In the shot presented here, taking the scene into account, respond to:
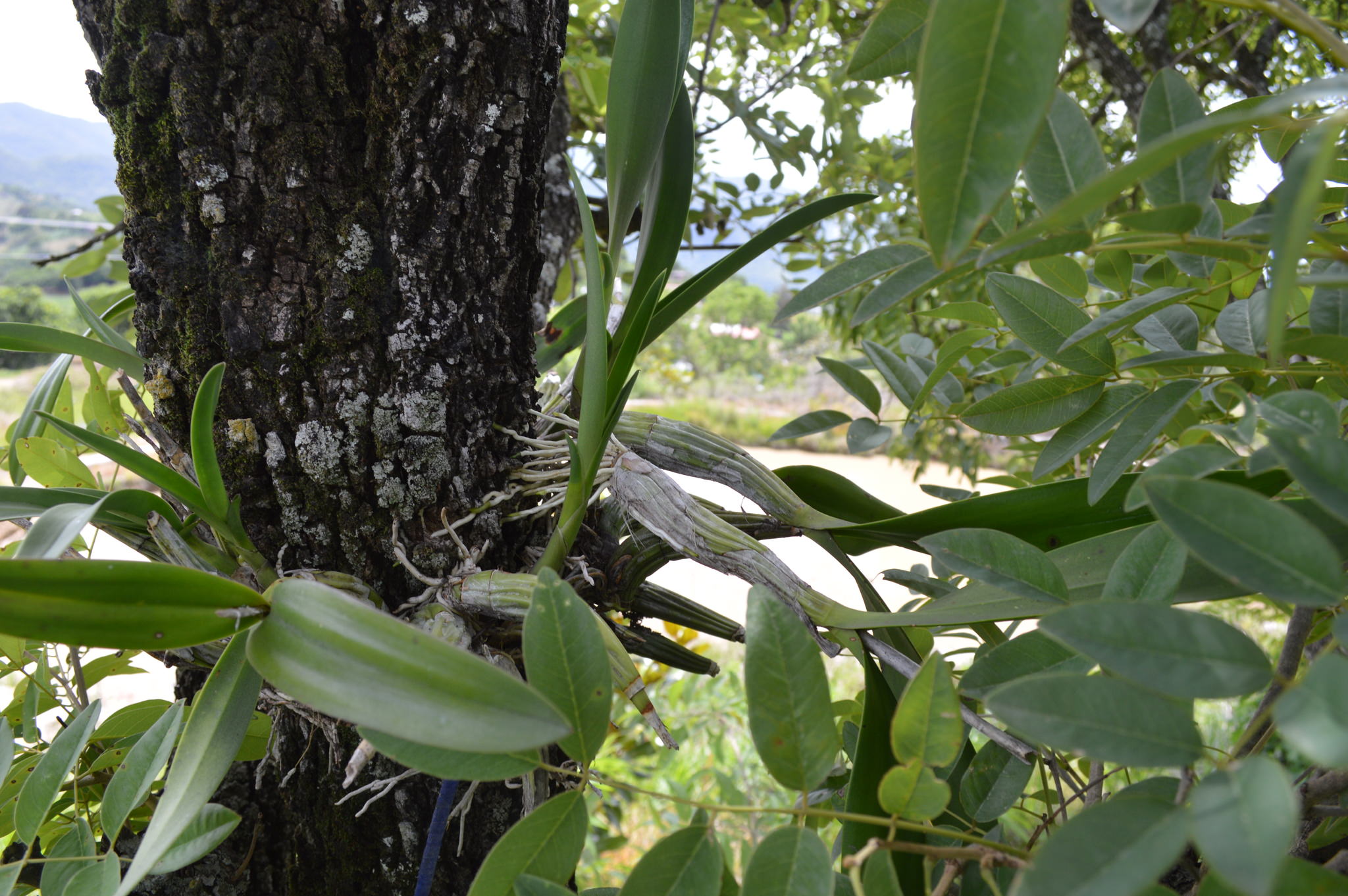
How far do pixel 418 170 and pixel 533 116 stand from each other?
68mm

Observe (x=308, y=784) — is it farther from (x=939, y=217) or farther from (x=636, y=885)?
(x=939, y=217)

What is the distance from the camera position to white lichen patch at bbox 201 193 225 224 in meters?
0.37

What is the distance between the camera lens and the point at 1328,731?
5.6 inches

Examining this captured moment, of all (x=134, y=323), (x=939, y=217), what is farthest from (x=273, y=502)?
(x=939, y=217)

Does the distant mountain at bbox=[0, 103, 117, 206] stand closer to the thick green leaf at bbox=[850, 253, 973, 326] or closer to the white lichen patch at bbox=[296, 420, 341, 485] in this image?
the white lichen patch at bbox=[296, 420, 341, 485]

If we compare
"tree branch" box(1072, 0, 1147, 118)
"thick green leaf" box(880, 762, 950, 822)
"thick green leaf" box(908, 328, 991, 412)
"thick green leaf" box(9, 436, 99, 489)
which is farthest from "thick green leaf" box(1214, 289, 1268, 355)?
"tree branch" box(1072, 0, 1147, 118)

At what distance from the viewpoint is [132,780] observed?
303 mm

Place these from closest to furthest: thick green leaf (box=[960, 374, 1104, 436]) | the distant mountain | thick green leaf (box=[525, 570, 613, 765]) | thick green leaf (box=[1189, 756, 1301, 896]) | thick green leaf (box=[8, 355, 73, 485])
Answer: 1. thick green leaf (box=[1189, 756, 1301, 896])
2. thick green leaf (box=[525, 570, 613, 765])
3. thick green leaf (box=[960, 374, 1104, 436])
4. thick green leaf (box=[8, 355, 73, 485])
5. the distant mountain

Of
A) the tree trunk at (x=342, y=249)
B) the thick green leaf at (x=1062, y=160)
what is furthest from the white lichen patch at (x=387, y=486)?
the thick green leaf at (x=1062, y=160)

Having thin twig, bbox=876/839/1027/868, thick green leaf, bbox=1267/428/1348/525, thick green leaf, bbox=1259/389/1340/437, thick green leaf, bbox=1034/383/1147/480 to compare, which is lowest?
thin twig, bbox=876/839/1027/868

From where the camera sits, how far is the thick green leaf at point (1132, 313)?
252 mm

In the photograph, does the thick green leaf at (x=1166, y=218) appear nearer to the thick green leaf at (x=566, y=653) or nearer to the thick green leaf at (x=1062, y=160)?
the thick green leaf at (x=1062, y=160)

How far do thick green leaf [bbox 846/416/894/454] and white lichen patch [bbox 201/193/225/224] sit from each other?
370mm

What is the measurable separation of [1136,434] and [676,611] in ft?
0.79
